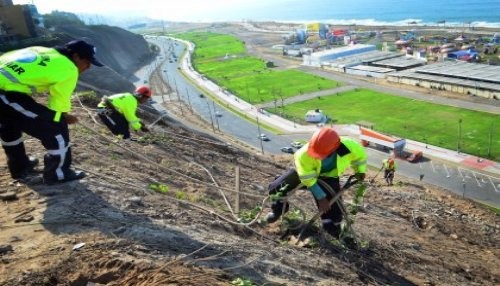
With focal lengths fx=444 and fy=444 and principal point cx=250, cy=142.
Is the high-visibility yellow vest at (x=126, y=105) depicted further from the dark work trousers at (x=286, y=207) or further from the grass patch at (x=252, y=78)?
the grass patch at (x=252, y=78)

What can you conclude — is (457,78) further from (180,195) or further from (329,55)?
(180,195)

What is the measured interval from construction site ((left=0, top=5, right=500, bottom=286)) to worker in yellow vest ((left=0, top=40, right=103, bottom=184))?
640 millimetres

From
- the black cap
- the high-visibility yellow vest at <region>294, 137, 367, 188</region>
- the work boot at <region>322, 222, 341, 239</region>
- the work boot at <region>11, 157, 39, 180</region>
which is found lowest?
the work boot at <region>322, 222, 341, 239</region>

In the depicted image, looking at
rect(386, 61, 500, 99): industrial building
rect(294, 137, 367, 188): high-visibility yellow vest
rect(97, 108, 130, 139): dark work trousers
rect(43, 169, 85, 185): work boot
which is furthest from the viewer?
rect(386, 61, 500, 99): industrial building

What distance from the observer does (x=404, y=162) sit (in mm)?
38656

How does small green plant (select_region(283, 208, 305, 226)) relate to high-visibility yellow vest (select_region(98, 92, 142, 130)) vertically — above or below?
below

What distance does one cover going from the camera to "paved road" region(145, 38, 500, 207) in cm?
3281

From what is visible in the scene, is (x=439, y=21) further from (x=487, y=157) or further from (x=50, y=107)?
(x=50, y=107)

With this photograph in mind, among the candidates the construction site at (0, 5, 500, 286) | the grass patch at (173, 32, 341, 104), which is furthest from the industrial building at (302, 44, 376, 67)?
the construction site at (0, 5, 500, 286)

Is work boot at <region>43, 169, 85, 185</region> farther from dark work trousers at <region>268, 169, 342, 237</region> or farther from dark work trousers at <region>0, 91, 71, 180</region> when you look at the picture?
dark work trousers at <region>268, 169, 342, 237</region>

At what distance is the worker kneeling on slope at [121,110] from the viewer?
12.7m

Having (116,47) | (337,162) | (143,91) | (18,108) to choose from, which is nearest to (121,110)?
(143,91)

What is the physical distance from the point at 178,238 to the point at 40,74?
356cm

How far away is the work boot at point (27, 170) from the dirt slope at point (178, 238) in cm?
19
